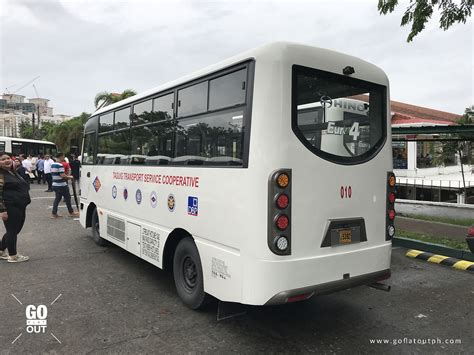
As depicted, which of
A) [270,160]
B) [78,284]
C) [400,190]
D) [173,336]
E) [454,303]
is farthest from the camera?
[400,190]

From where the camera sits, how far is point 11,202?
6172 millimetres

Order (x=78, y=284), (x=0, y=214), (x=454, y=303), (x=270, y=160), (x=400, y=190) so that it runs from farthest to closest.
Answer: (x=400, y=190)
(x=0, y=214)
(x=78, y=284)
(x=454, y=303)
(x=270, y=160)

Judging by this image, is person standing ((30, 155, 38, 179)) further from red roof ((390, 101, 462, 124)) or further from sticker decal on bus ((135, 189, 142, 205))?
red roof ((390, 101, 462, 124))

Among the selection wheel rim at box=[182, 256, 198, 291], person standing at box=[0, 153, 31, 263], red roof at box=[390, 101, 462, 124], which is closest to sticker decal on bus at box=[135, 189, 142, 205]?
wheel rim at box=[182, 256, 198, 291]

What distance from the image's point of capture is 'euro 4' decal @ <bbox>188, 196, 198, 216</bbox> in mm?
4180

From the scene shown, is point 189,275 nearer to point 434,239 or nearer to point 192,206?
point 192,206

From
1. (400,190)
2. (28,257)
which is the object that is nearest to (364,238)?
(28,257)

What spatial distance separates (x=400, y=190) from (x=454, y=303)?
68.3ft

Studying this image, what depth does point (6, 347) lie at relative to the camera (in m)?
3.52

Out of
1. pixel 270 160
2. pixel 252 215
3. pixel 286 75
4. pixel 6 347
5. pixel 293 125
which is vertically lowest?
pixel 6 347

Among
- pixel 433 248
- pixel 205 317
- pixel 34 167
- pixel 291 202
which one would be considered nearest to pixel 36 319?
pixel 205 317

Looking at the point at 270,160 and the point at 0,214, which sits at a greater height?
the point at 270,160

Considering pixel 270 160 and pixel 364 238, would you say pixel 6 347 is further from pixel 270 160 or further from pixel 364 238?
pixel 364 238

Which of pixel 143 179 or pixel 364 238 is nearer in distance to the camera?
pixel 364 238
